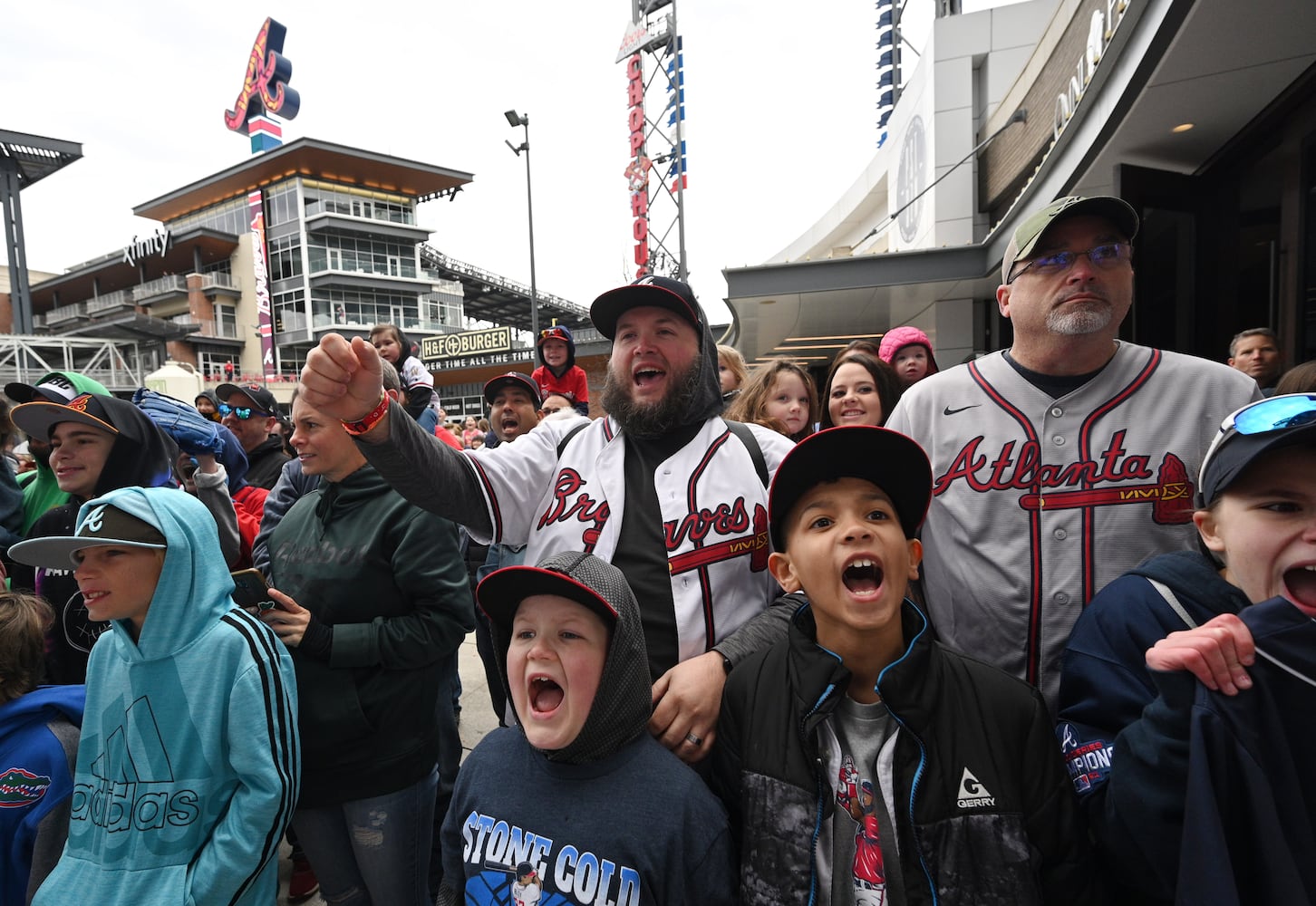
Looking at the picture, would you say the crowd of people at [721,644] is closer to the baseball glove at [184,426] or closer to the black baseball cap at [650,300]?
the black baseball cap at [650,300]

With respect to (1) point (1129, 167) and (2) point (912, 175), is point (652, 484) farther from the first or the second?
(2) point (912, 175)

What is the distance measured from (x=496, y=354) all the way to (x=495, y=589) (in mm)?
36459

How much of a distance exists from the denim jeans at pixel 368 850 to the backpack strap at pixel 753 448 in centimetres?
174

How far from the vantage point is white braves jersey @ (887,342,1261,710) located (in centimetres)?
176

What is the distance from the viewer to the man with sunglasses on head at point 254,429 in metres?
4.45

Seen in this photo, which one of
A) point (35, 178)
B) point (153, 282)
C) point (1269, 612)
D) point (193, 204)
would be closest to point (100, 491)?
point (1269, 612)

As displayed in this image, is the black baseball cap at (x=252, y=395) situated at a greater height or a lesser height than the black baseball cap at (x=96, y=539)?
greater

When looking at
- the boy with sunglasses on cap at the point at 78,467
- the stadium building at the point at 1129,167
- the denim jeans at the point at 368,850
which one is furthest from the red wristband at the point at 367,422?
the stadium building at the point at 1129,167

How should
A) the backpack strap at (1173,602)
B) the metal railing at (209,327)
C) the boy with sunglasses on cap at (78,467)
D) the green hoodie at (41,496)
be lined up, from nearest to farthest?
the backpack strap at (1173,602) < the boy with sunglasses on cap at (78,467) < the green hoodie at (41,496) < the metal railing at (209,327)

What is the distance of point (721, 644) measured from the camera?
1.75 meters

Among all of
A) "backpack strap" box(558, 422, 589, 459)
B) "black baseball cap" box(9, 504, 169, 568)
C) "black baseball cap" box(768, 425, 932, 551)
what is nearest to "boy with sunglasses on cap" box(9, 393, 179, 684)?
"black baseball cap" box(9, 504, 169, 568)

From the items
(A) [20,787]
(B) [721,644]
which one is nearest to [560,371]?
(A) [20,787]

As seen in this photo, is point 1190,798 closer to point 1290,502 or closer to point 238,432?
point 1290,502

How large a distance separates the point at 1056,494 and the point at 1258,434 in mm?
606
